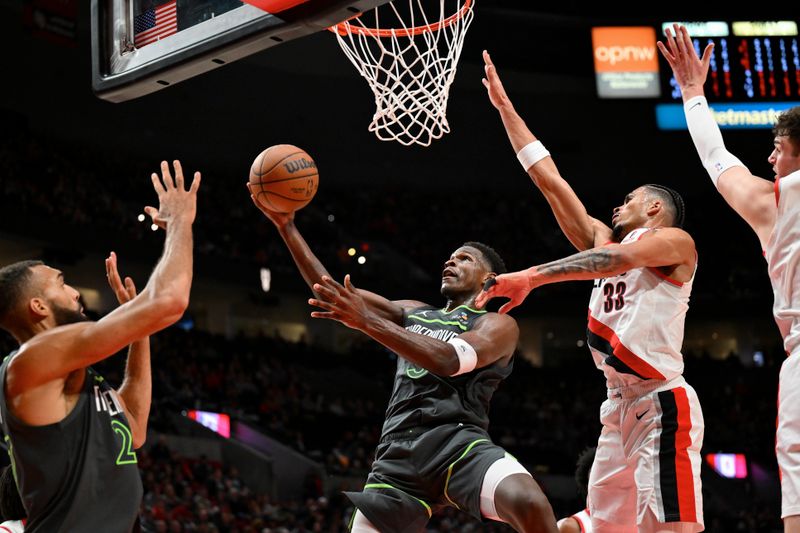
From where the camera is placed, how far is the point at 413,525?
15.0ft

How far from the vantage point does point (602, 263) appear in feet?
13.8

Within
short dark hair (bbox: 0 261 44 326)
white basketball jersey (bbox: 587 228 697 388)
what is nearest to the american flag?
short dark hair (bbox: 0 261 44 326)

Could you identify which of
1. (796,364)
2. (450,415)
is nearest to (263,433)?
(450,415)

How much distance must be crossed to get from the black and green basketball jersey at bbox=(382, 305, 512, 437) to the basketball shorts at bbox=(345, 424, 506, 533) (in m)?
0.07

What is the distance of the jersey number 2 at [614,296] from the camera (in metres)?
4.64

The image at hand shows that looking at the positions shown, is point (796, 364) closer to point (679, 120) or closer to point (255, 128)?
point (679, 120)

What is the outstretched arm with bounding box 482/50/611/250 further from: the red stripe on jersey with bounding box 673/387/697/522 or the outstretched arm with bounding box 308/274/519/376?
the red stripe on jersey with bounding box 673/387/697/522

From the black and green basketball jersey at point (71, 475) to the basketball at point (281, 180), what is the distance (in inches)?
68.9

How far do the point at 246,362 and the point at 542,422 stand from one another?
642 centimetres

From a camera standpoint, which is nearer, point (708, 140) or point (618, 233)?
point (708, 140)

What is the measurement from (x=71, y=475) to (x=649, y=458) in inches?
98.5

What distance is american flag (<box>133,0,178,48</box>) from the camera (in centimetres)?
477

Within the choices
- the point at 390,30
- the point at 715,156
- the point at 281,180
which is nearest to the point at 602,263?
the point at 715,156

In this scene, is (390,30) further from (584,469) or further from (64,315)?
(64,315)
